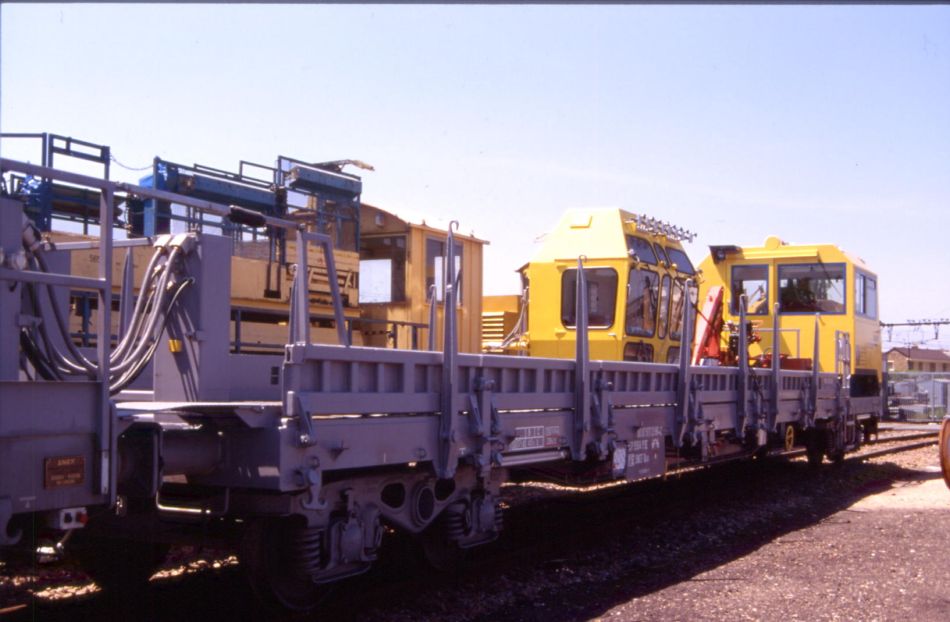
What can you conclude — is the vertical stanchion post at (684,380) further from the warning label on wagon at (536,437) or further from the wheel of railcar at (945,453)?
the wheel of railcar at (945,453)

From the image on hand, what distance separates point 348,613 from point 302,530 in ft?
2.91

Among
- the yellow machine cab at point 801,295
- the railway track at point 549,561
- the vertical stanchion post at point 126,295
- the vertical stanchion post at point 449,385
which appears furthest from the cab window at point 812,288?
the vertical stanchion post at point 126,295

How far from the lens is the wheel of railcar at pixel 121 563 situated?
6.43m

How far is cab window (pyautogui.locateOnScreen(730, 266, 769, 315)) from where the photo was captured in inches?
613

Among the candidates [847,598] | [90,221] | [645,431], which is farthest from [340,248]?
[847,598]

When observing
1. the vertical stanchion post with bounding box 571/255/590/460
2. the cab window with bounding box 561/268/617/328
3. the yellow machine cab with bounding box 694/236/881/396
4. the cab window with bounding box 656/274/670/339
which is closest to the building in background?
the yellow machine cab with bounding box 694/236/881/396

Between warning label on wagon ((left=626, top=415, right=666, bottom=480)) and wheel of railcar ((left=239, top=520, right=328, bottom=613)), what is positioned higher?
warning label on wagon ((left=626, top=415, right=666, bottom=480))

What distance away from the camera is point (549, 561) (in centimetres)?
795

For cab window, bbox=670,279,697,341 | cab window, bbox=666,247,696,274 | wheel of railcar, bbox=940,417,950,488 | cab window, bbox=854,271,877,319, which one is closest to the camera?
wheel of railcar, bbox=940,417,950,488

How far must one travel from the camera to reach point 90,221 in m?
9.62

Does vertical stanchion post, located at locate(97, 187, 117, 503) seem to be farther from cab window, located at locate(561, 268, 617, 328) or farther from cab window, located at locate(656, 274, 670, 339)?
cab window, located at locate(656, 274, 670, 339)

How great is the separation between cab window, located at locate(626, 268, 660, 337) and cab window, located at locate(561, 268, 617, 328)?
20 centimetres

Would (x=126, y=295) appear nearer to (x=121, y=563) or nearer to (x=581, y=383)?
(x=121, y=563)

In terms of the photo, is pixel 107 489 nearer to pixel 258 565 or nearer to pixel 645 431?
pixel 258 565
